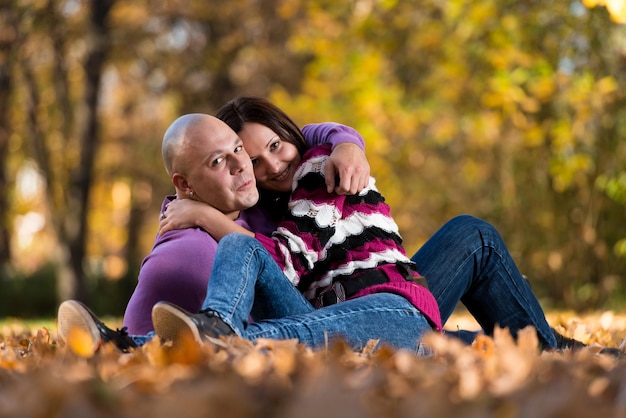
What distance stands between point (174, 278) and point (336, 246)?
25.1 inches

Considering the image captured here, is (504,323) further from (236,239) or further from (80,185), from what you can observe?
(80,185)

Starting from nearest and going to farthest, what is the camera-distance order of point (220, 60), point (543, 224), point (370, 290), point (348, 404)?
point (348, 404), point (370, 290), point (543, 224), point (220, 60)

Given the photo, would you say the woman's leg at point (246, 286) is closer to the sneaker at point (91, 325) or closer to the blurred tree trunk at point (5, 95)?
the sneaker at point (91, 325)

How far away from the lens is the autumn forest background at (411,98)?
8883mm

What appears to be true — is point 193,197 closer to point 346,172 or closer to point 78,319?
point 346,172

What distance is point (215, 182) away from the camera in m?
3.45

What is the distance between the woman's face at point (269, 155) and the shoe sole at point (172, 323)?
3.65 feet

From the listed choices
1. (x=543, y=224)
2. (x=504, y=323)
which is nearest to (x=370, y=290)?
(x=504, y=323)

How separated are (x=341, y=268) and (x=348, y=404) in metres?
1.79

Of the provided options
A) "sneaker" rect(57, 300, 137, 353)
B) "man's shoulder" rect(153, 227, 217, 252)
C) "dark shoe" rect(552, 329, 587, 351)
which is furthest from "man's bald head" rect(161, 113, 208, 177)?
"dark shoe" rect(552, 329, 587, 351)


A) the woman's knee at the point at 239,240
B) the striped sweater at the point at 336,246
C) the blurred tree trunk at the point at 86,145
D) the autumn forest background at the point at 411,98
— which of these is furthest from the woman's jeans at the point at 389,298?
the blurred tree trunk at the point at 86,145

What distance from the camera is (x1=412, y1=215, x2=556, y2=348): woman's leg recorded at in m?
3.63

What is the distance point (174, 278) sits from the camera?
3.27m

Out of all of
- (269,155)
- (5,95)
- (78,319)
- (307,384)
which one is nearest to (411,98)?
(5,95)
